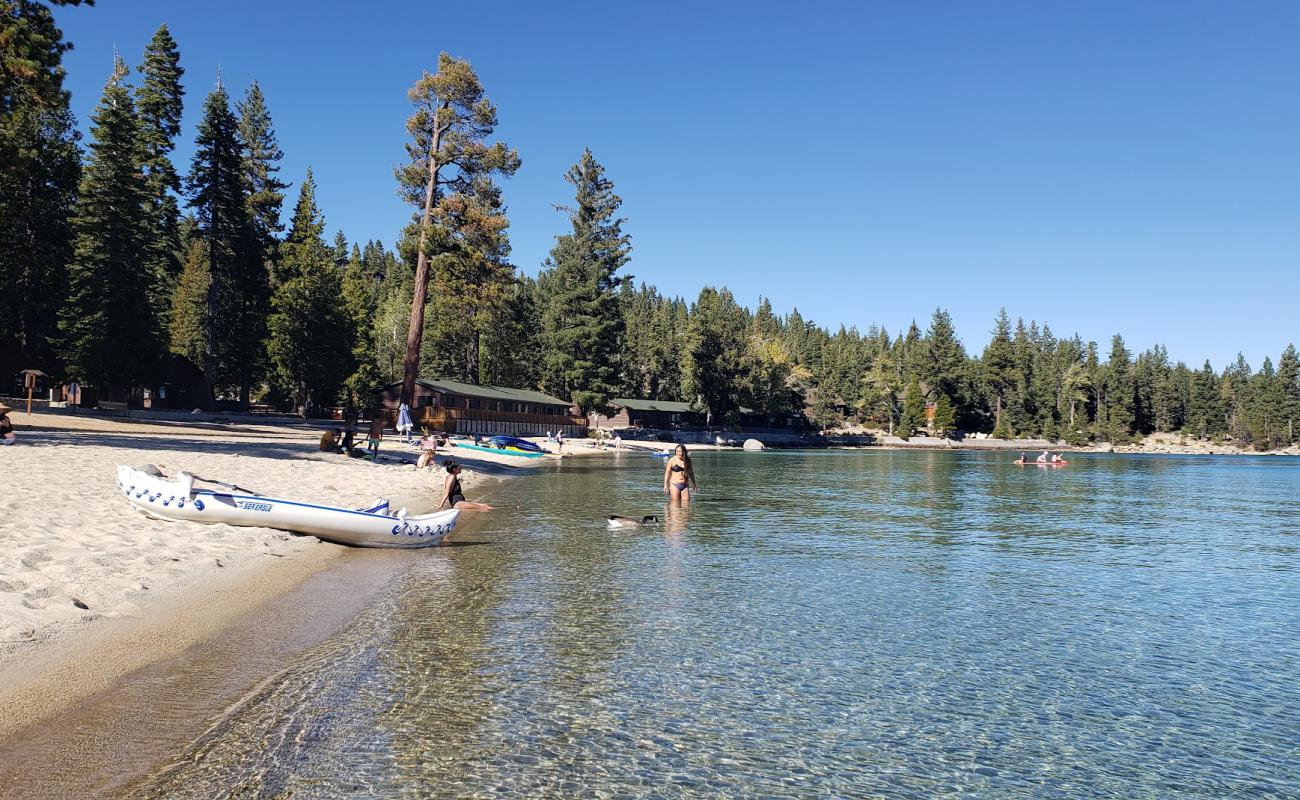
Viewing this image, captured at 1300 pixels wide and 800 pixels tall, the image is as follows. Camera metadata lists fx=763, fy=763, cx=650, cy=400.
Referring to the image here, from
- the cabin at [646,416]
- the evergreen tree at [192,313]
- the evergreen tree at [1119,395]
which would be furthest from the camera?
the evergreen tree at [1119,395]

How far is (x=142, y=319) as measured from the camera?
50.6 metres

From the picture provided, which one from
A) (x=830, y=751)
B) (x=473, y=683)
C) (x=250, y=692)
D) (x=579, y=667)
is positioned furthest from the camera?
(x=579, y=667)

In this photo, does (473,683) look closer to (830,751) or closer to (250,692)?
(250,692)

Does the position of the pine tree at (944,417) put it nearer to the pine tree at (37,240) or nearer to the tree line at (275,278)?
the tree line at (275,278)

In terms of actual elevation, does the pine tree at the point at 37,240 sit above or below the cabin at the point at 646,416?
above

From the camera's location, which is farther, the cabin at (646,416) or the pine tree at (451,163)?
the cabin at (646,416)

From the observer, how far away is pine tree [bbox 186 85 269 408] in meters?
59.2

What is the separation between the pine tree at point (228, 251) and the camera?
5925 cm

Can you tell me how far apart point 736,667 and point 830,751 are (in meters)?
2.54

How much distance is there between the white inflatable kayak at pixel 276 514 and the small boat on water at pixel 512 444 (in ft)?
131

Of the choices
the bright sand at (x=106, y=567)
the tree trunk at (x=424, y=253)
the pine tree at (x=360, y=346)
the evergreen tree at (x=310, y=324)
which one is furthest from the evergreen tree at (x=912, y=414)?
the bright sand at (x=106, y=567)

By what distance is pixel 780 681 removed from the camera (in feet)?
30.7

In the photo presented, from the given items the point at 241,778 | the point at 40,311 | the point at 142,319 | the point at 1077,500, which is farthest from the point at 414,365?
the point at 241,778

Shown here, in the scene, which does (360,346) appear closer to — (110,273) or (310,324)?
(310,324)
